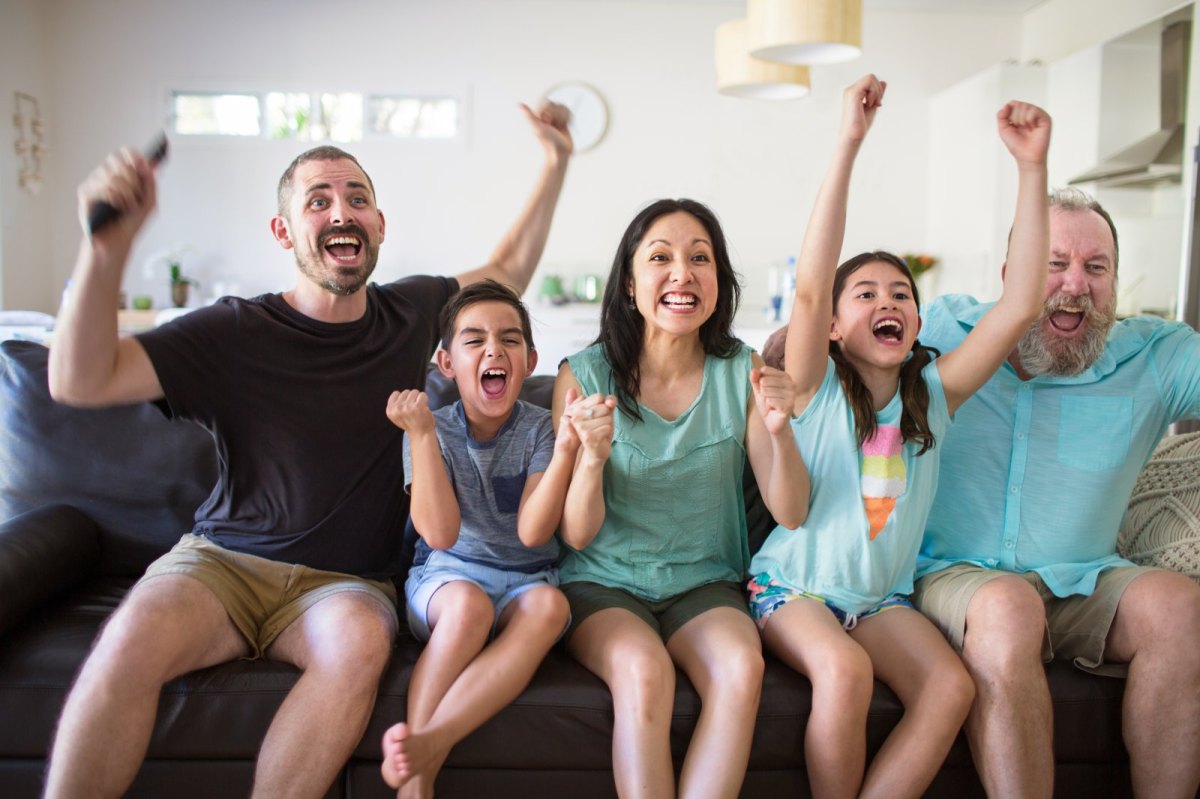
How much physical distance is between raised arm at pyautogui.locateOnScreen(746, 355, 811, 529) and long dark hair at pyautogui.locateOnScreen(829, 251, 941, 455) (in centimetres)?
14

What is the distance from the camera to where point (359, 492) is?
2004 mm

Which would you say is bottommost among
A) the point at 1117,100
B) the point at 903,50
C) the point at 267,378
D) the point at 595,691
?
the point at 595,691

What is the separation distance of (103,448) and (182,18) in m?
5.41

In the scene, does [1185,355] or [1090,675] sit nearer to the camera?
[1090,675]

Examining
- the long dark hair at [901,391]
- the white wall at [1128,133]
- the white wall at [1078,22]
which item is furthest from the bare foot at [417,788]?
the white wall at [1078,22]

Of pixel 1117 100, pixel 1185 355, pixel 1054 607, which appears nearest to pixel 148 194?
pixel 1054 607

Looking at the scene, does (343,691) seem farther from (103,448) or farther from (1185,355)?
(1185,355)

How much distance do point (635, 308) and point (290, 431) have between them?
719mm

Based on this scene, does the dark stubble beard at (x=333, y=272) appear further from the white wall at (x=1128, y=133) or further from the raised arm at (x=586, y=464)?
the white wall at (x=1128, y=133)

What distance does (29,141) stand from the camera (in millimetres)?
6434

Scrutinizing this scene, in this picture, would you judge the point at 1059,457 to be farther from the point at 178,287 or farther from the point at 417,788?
the point at 178,287

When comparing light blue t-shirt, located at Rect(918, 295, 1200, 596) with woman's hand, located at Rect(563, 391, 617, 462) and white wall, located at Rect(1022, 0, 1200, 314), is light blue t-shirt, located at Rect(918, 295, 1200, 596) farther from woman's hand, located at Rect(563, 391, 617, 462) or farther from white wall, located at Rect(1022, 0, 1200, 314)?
white wall, located at Rect(1022, 0, 1200, 314)

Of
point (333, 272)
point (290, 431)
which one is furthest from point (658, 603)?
point (333, 272)

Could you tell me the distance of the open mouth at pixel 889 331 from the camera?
1892 mm
